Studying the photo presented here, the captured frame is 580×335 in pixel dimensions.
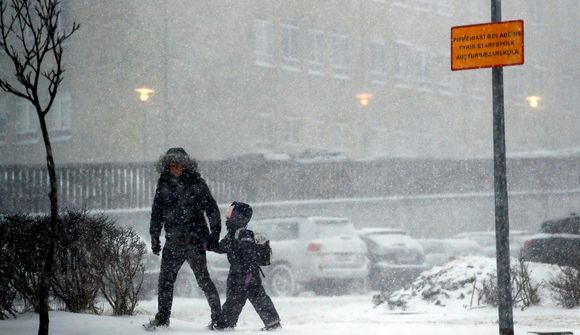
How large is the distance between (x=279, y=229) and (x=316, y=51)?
27.9 m

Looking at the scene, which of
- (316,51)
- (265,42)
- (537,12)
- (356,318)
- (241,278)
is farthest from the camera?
(537,12)

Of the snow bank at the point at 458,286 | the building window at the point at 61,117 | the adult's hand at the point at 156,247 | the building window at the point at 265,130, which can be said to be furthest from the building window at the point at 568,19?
the adult's hand at the point at 156,247

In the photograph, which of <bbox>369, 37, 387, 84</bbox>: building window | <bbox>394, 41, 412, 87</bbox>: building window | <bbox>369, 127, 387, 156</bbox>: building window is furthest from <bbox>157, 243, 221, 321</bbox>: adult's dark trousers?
<bbox>394, 41, 412, 87</bbox>: building window

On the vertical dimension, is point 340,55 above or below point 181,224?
above

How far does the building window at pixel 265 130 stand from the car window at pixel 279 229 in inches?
901

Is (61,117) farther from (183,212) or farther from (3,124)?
(183,212)

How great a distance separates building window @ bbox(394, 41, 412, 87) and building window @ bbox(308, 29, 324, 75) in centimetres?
628

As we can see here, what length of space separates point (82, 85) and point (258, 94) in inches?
307

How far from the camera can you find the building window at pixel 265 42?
45969mm

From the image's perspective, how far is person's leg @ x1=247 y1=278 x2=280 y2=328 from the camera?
10.7 metres

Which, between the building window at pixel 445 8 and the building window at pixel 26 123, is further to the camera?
the building window at pixel 445 8

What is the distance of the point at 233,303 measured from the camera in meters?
10.7

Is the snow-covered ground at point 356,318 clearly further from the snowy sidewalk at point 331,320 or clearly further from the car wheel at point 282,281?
the car wheel at point 282,281

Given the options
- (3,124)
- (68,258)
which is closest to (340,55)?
(3,124)
